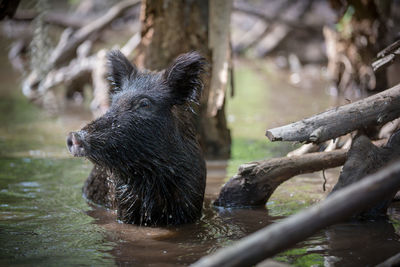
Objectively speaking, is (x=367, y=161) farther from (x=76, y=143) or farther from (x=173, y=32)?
(x=173, y=32)

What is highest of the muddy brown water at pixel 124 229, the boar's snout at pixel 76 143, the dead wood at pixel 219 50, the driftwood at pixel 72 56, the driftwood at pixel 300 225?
the driftwood at pixel 72 56

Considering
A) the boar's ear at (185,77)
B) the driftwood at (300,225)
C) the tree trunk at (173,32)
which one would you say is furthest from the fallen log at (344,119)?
the tree trunk at (173,32)

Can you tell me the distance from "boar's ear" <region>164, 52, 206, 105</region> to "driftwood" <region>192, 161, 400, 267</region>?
8.20ft

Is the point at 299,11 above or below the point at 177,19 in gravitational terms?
above

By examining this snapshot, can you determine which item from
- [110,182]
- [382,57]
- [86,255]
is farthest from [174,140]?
[382,57]

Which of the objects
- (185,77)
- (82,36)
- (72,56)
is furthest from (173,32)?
(72,56)

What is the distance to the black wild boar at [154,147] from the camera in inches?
198

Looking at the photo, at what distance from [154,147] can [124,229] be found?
87 cm

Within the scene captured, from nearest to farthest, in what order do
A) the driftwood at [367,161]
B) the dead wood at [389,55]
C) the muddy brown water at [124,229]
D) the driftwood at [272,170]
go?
the muddy brown water at [124,229], the dead wood at [389,55], the driftwood at [367,161], the driftwood at [272,170]

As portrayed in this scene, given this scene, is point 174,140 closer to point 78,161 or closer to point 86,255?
point 86,255

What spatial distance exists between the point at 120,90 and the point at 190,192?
133cm

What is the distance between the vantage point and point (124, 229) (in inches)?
206

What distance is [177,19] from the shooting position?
771 centimetres

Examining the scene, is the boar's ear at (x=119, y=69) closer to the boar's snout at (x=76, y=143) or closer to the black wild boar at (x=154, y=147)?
the black wild boar at (x=154, y=147)
